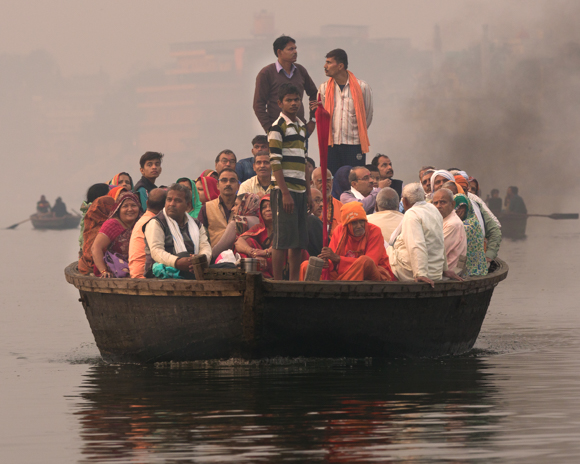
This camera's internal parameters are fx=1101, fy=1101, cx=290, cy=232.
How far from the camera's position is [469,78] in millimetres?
126875

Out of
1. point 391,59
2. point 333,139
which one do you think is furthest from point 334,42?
point 333,139

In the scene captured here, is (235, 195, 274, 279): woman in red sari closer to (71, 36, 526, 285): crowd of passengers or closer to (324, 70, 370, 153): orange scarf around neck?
(71, 36, 526, 285): crowd of passengers

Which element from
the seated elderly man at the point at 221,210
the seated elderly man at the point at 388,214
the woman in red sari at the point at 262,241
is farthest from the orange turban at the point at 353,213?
the seated elderly man at the point at 221,210

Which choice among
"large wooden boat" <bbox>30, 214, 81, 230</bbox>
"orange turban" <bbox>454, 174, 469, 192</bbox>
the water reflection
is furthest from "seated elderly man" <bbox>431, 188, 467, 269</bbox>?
"large wooden boat" <bbox>30, 214, 81, 230</bbox>

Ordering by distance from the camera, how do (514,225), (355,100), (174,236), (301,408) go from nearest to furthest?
(301,408) < (174,236) < (355,100) < (514,225)

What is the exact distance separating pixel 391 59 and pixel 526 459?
186m

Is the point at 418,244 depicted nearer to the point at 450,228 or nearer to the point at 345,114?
the point at 450,228

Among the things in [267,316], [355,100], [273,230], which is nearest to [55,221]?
[355,100]

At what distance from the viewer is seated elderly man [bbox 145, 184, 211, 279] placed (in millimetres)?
9703

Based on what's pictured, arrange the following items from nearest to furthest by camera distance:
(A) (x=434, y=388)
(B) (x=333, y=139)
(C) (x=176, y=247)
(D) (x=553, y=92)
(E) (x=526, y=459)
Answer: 1. (E) (x=526, y=459)
2. (A) (x=434, y=388)
3. (C) (x=176, y=247)
4. (B) (x=333, y=139)
5. (D) (x=553, y=92)

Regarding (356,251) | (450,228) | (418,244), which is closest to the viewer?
(418,244)

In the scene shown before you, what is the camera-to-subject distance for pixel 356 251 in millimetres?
9953

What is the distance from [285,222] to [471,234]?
7.52 feet

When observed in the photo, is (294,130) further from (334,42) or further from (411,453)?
(334,42)
